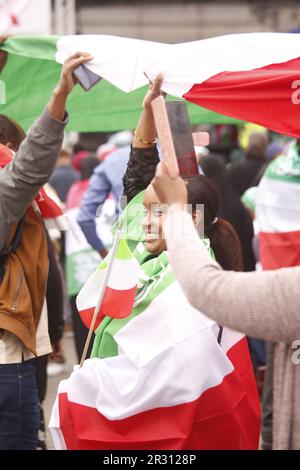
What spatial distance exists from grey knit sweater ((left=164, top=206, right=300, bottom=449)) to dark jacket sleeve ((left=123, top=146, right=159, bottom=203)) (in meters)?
1.17

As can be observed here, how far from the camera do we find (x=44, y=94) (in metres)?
4.50

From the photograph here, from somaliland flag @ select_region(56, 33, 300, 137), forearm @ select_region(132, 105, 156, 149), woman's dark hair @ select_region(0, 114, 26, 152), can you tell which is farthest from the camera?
woman's dark hair @ select_region(0, 114, 26, 152)

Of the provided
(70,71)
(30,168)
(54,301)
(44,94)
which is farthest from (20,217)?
(54,301)

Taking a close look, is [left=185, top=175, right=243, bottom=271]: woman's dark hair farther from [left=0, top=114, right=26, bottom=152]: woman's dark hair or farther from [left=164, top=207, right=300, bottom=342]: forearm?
[left=164, top=207, right=300, bottom=342]: forearm

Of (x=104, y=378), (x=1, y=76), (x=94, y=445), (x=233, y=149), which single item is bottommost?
(x=233, y=149)

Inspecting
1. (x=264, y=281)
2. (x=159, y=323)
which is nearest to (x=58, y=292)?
(x=159, y=323)

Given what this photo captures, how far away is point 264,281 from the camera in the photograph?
2.50 meters

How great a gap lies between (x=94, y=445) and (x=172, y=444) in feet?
0.83

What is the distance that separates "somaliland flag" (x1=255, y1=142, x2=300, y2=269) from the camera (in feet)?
19.1

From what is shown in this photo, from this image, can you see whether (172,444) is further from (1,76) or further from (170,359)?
(1,76)

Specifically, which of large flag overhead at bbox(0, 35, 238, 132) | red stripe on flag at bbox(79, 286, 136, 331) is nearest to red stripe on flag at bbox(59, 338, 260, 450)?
red stripe on flag at bbox(79, 286, 136, 331)

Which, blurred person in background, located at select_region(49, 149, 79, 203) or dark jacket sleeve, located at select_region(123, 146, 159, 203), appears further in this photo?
blurred person in background, located at select_region(49, 149, 79, 203)

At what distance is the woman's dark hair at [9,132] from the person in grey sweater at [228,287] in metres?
1.56

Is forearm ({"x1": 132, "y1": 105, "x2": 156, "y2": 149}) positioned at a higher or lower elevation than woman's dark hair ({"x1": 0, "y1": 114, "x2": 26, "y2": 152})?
higher
